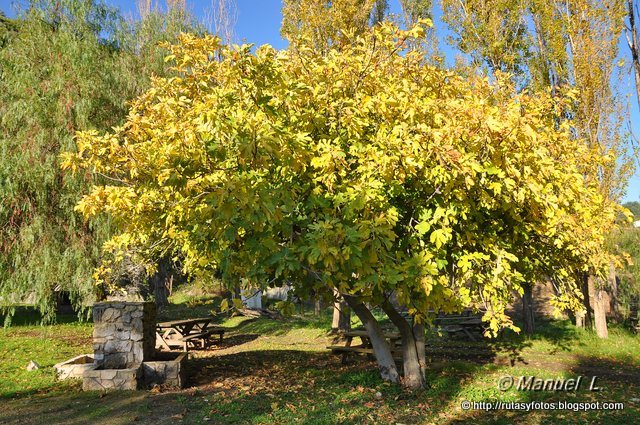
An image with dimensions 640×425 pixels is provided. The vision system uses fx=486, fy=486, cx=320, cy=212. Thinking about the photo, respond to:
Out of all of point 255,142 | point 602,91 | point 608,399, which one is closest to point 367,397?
point 608,399

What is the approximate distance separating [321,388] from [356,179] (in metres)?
4.00

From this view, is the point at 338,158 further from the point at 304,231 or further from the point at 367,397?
the point at 367,397

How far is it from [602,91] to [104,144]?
13.9 m

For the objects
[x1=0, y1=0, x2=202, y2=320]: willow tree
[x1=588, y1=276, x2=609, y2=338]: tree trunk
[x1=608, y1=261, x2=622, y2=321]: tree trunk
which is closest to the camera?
[x1=0, y1=0, x2=202, y2=320]: willow tree

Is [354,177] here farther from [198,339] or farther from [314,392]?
[198,339]

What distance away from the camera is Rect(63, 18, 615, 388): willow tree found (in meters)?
5.24

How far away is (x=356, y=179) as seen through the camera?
6328 mm

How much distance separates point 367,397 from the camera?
7.50m

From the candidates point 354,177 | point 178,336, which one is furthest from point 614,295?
point 354,177

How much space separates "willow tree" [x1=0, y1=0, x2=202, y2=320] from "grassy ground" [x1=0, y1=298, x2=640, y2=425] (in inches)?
81.6

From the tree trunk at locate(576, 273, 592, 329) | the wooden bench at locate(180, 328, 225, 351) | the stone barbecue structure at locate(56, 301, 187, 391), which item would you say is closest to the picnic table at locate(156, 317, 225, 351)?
the wooden bench at locate(180, 328, 225, 351)

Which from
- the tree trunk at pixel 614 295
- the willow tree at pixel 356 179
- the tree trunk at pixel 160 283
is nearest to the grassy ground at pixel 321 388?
the willow tree at pixel 356 179

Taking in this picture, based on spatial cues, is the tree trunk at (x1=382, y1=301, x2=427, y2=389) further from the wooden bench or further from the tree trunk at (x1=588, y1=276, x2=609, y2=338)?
the tree trunk at (x1=588, y1=276, x2=609, y2=338)

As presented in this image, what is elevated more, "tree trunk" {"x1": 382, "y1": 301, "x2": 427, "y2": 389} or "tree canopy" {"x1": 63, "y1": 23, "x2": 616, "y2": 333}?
A: "tree canopy" {"x1": 63, "y1": 23, "x2": 616, "y2": 333}
